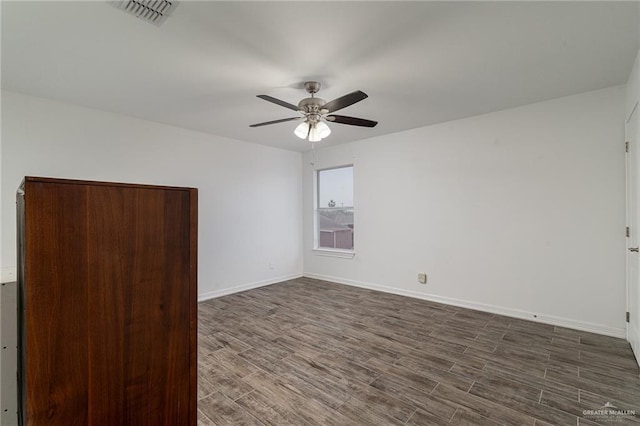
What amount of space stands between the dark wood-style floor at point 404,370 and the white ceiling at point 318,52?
8.57 feet

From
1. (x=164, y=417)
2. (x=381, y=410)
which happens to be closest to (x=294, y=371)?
(x=381, y=410)

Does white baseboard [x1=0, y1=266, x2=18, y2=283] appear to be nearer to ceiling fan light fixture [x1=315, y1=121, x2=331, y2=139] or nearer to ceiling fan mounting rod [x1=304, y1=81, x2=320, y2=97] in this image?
ceiling fan light fixture [x1=315, y1=121, x2=331, y2=139]

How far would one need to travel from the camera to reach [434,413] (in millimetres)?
1904

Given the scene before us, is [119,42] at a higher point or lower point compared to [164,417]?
higher

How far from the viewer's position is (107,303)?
100 cm

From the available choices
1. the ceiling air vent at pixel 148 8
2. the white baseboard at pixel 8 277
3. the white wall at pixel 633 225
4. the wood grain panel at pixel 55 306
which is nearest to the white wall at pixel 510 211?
the white wall at pixel 633 225

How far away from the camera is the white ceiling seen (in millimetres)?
1858

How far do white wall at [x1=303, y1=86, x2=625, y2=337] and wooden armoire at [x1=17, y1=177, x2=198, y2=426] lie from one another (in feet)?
12.4

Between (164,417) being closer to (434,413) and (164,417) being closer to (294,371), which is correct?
Result: (294,371)

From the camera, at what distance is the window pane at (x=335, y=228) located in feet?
18.1

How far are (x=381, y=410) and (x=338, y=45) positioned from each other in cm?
266

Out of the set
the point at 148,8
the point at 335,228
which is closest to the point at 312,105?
the point at 148,8

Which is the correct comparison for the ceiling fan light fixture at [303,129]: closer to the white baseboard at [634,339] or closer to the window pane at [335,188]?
the window pane at [335,188]

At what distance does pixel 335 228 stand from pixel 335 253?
594mm
